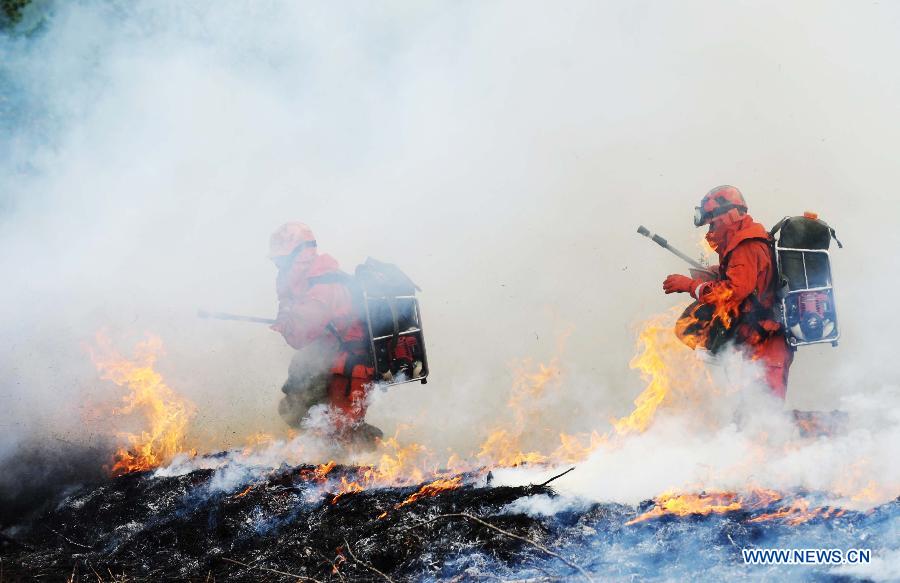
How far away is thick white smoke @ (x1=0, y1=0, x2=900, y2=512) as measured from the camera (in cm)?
879

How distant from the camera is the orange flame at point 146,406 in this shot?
756cm

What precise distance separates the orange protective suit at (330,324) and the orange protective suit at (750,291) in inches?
112

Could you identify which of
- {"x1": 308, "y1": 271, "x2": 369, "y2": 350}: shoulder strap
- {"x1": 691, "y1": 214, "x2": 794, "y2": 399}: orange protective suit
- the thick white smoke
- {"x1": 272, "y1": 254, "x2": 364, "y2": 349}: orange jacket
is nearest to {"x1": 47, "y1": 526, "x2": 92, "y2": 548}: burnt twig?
{"x1": 272, "y1": 254, "x2": 364, "y2": 349}: orange jacket

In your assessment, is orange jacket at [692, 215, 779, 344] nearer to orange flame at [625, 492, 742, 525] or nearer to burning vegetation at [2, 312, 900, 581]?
burning vegetation at [2, 312, 900, 581]

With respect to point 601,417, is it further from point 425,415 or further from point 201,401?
point 201,401

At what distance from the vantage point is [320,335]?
6.79m

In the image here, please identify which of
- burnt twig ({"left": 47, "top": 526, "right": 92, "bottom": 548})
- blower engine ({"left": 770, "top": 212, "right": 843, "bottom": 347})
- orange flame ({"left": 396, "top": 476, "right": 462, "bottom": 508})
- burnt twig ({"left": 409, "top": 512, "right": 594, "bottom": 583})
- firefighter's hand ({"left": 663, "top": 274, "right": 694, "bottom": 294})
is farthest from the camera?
firefighter's hand ({"left": 663, "top": 274, "right": 694, "bottom": 294})

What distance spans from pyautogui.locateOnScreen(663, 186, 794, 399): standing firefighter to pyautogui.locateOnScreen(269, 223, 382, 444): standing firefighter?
2.66 meters

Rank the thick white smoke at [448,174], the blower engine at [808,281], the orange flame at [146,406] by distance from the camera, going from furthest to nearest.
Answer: the thick white smoke at [448,174], the orange flame at [146,406], the blower engine at [808,281]

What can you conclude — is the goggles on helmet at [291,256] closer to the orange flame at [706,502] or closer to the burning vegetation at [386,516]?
the burning vegetation at [386,516]

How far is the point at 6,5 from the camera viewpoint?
465 inches

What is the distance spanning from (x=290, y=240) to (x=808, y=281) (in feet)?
13.9

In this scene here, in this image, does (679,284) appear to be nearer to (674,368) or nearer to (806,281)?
(674,368)

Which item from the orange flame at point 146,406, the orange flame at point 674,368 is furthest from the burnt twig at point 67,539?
the orange flame at point 674,368
